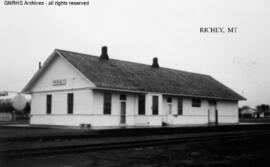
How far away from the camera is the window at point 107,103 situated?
2548cm

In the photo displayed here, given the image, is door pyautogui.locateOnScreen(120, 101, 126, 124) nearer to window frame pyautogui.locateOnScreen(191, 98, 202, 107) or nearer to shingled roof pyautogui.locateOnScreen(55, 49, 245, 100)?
shingled roof pyautogui.locateOnScreen(55, 49, 245, 100)

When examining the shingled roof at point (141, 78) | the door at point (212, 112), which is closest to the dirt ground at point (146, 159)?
the shingled roof at point (141, 78)

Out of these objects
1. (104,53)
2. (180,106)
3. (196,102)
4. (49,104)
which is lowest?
(180,106)

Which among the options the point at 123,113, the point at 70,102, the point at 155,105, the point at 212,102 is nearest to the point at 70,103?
the point at 70,102

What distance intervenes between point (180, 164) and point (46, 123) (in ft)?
69.0

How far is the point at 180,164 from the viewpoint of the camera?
9250 mm

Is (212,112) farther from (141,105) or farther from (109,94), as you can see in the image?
(109,94)

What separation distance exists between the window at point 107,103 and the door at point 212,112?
1343 cm

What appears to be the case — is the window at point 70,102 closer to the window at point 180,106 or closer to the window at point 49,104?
the window at point 49,104

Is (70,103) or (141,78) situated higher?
(141,78)

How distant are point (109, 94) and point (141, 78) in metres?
4.87

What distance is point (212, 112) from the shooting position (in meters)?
36.0

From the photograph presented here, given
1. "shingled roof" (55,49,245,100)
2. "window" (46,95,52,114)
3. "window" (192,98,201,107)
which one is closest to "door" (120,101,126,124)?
"shingled roof" (55,49,245,100)

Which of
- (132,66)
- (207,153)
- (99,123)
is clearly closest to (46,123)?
(99,123)
